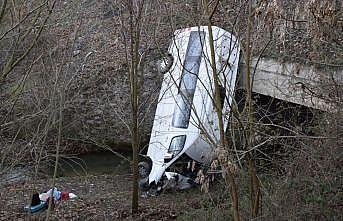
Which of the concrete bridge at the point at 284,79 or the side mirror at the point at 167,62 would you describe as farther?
the concrete bridge at the point at 284,79

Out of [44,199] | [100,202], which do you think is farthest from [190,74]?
[44,199]

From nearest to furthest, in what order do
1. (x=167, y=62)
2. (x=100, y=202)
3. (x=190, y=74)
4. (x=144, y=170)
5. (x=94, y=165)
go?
(x=167, y=62)
(x=100, y=202)
(x=190, y=74)
(x=144, y=170)
(x=94, y=165)

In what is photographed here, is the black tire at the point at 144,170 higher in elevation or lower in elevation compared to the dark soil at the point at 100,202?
higher

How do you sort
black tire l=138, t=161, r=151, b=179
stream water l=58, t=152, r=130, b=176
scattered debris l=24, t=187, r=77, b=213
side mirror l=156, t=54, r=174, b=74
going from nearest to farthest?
side mirror l=156, t=54, r=174, b=74 < scattered debris l=24, t=187, r=77, b=213 < black tire l=138, t=161, r=151, b=179 < stream water l=58, t=152, r=130, b=176

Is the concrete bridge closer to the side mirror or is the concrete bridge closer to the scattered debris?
the side mirror

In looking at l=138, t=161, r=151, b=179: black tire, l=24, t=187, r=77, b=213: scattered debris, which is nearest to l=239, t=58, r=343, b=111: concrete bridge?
l=138, t=161, r=151, b=179: black tire

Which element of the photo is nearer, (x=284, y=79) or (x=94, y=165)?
(x=284, y=79)

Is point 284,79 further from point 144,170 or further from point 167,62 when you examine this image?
point 144,170

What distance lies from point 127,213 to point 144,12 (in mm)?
4080

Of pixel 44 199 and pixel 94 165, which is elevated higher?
pixel 44 199

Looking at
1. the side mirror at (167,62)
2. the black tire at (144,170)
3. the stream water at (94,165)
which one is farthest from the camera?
the stream water at (94,165)

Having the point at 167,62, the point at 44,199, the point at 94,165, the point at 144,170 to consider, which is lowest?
the point at 94,165

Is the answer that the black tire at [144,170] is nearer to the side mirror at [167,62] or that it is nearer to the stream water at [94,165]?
the stream water at [94,165]

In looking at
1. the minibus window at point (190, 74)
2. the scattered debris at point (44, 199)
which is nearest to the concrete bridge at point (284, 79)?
the minibus window at point (190, 74)
